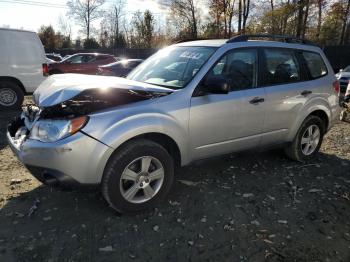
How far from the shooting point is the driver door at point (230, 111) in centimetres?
402

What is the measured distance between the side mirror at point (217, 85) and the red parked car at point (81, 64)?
1249cm

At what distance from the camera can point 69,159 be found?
3264mm

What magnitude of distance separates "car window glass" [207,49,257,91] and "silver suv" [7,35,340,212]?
12 mm

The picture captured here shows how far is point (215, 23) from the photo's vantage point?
35844mm

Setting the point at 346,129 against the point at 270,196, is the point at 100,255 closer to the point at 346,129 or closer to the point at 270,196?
the point at 270,196

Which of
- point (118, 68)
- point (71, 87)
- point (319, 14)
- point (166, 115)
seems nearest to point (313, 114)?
point (166, 115)

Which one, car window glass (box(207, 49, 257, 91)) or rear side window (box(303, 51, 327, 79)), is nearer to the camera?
car window glass (box(207, 49, 257, 91))

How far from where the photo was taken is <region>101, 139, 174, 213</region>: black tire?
3471mm

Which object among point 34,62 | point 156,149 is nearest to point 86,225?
point 156,149

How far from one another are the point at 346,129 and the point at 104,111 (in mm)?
6204

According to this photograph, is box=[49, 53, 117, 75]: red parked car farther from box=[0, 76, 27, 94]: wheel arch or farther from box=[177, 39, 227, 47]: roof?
box=[177, 39, 227, 47]: roof

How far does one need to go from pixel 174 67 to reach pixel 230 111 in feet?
2.82

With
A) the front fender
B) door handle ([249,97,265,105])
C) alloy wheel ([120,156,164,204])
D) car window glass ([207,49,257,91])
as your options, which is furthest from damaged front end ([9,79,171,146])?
door handle ([249,97,265,105])

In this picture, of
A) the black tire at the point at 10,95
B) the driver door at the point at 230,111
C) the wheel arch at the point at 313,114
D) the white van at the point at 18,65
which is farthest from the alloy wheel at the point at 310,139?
the black tire at the point at 10,95
